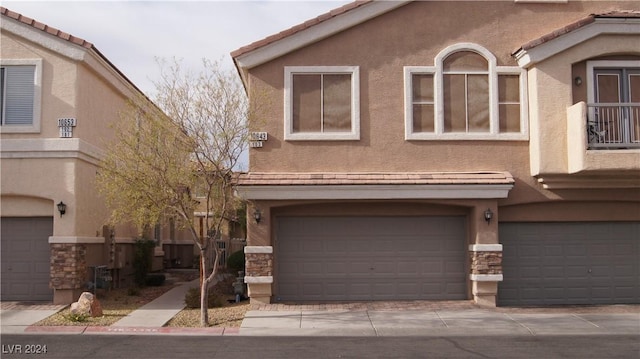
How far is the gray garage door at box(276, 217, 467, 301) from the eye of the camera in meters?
16.2

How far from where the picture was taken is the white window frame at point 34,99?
52.7ft

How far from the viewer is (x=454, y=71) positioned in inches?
645

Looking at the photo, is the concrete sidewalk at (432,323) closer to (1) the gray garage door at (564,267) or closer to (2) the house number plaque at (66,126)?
(1) the gray garage door at (564,267)

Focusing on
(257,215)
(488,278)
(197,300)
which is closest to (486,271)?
(488,278)

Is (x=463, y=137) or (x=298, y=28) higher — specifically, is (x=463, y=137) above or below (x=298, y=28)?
below

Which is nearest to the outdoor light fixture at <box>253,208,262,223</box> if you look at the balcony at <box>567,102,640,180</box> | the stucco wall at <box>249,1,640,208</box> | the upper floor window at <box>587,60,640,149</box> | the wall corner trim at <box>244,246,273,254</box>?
the wall corner trim at <box>244,246,273,254</box>

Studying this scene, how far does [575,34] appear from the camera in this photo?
612 inches

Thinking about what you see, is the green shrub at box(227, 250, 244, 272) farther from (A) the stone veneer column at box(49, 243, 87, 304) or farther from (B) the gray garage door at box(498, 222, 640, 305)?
(B) the gray garage door at box(498, 222, 640, 305)

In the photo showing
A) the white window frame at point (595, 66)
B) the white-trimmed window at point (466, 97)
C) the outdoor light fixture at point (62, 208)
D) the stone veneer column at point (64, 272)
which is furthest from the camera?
the white-trimmed window at point (466, 97)

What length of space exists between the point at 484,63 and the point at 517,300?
5.79 metres

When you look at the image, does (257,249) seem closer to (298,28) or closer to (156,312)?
(156,312)

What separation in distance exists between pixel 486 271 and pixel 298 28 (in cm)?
717

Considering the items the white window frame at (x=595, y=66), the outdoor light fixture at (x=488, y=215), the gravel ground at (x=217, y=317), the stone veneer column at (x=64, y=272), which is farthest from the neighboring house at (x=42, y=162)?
the white window frame at (x=595, y=66)

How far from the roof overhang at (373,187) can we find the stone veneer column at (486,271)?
4.01ft
